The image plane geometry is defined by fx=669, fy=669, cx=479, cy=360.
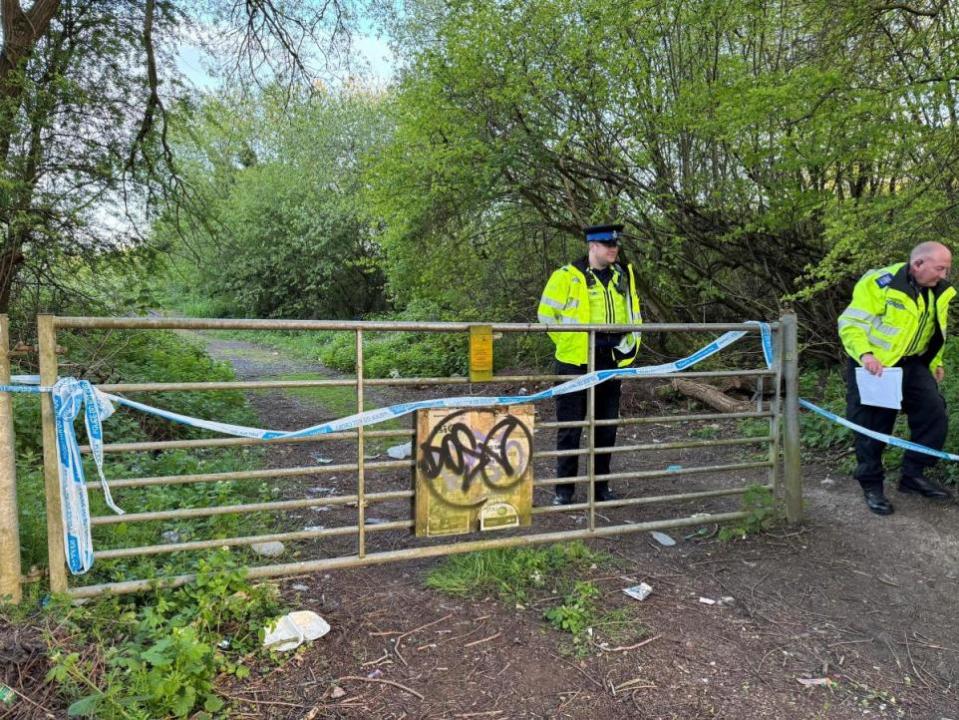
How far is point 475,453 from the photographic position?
3484 millimetres

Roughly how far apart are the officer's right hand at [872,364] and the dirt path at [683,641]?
3.27ft

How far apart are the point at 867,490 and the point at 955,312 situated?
2914 millimetres

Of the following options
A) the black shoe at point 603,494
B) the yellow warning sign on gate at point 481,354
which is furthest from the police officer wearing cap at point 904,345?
the yellow warning sign on gate at point 481,354

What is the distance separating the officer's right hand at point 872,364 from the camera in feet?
13.9

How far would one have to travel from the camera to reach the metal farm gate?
2814mm

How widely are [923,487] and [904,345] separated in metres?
1.12

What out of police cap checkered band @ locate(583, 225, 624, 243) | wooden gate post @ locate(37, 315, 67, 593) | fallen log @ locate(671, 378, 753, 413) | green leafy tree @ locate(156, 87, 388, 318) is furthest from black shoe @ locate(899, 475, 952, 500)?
green leafy tree @ locate(156, 87, 388, 318)

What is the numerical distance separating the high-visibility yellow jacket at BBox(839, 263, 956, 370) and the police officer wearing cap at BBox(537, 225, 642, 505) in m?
1.42

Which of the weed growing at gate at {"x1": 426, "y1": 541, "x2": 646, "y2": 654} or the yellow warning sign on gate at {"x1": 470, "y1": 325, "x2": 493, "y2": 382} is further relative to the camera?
the yellow warning sign on gate at {"x1": 470, "y1": 325, "x2": 493, "y2": 382}

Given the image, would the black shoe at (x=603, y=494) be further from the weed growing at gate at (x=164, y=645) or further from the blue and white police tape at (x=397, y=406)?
the weed growing at gate at (x=164, y=645)

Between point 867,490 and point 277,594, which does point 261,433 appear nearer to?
point 277,594

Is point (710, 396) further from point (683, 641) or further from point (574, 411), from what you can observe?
point (683, 641)

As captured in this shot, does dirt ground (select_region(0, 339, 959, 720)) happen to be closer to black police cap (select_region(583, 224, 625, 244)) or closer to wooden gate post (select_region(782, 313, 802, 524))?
wooden gate post (select_region(782, 313, 802, 524))

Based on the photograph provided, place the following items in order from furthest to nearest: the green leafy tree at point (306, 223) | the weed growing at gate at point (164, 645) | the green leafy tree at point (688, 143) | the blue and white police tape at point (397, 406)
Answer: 1. the green leafy tree at point (306, 223)
2. the green leafy tree at point (688, 143)
3. the blue and white police tape at point (397, 406)
4. the weed growing at gate at point (164, 645)
